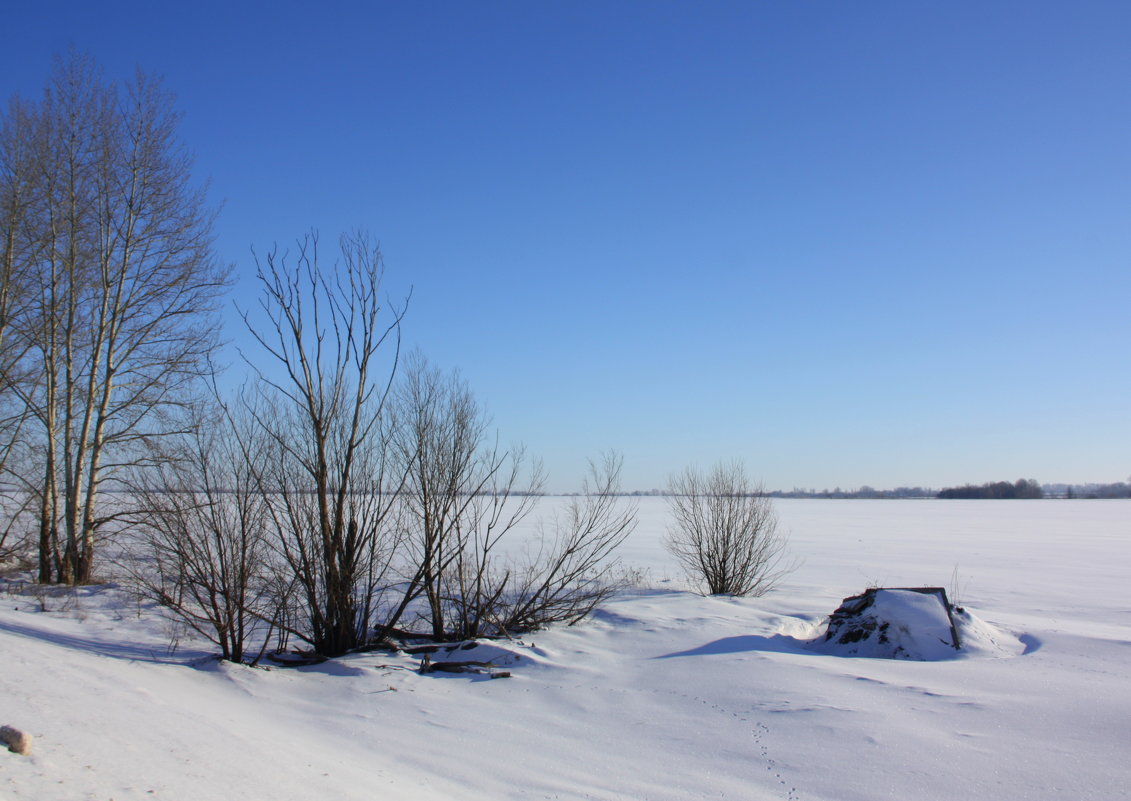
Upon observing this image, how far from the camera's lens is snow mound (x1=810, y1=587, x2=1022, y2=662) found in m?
9.11

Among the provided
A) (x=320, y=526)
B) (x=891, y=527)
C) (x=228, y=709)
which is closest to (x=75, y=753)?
(x=228, y=709)

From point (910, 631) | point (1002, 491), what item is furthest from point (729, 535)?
point (1002, 491)

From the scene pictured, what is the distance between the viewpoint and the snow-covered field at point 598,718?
496 cm

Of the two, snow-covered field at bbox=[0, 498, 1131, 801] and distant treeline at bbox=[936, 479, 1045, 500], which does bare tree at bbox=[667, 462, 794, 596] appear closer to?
snow-covered field at bbox=[0, 498, 1131, 801]

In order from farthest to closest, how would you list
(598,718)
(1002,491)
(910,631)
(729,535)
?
(1002,491) < (729,535) < (910,631) < (598,718)

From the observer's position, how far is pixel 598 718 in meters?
7.35

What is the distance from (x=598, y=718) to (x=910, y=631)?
4571mm

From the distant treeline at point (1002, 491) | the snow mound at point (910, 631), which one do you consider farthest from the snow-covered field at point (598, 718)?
the distant treeline at point (1002, 491)

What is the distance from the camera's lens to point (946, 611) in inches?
374

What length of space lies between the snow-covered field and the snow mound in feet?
0.48

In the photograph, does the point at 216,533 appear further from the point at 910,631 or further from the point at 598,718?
the point at 910,631

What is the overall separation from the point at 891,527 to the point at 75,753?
4695 centimetres

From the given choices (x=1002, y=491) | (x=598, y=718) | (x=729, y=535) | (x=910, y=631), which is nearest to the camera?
(x=598, y=718)

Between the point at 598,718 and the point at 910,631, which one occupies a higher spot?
the point at 910,631
